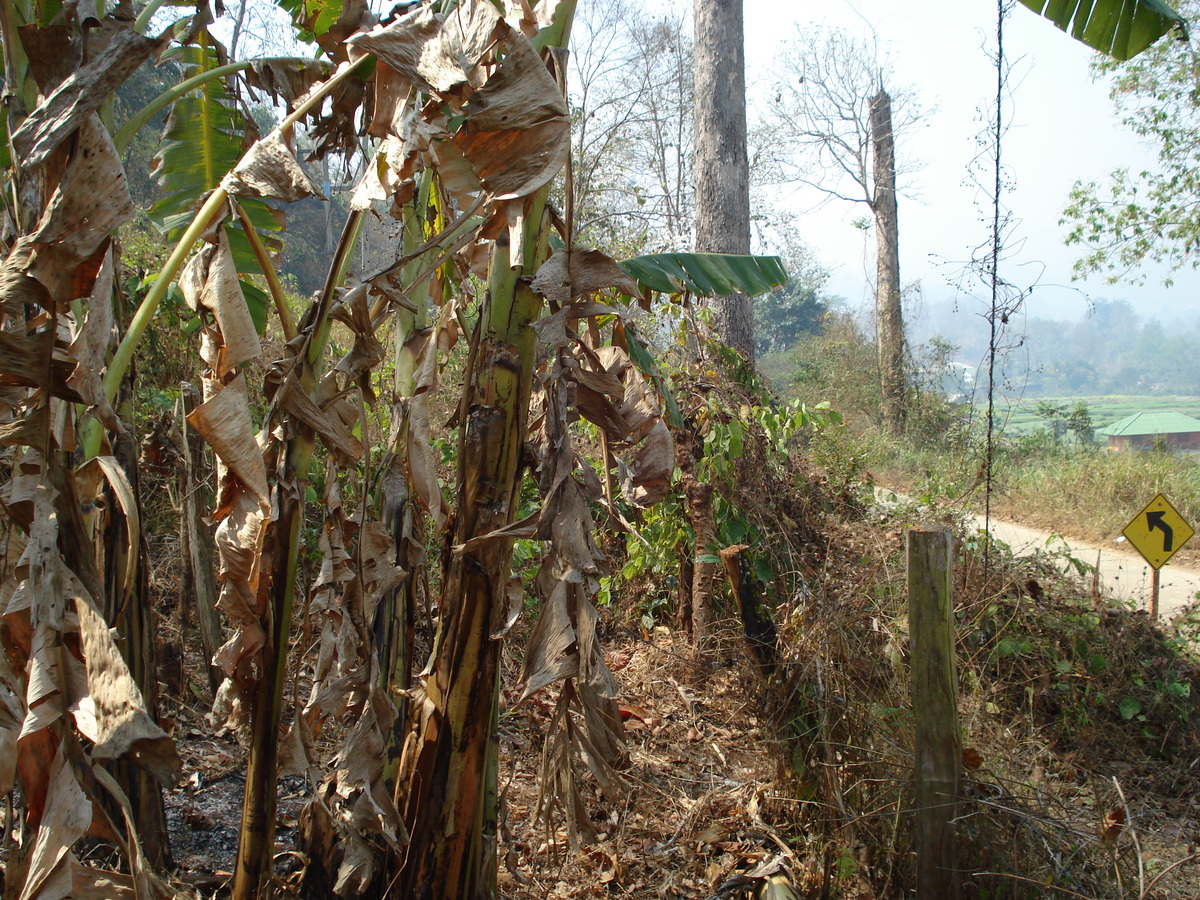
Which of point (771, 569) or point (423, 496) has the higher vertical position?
point (423, 496)

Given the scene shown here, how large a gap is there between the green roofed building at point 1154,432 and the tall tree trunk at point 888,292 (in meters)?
3.45

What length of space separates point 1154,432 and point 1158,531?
9.04 metres

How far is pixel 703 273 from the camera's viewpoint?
A: 2.86m

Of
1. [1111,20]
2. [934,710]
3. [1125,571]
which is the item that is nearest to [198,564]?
[934,710]

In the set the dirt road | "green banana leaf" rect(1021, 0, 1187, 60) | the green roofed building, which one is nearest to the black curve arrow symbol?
the dirt road

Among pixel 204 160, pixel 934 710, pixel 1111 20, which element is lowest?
pixel 934 710

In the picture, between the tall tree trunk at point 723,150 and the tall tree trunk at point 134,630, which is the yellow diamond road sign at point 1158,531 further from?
the tall tree trunk at point 134,630

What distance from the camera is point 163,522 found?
4.91 metres

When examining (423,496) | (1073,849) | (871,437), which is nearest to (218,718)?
(423,496)

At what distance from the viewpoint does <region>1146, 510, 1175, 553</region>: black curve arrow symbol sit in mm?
4441

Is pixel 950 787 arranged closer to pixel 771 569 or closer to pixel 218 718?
pixel 218 718

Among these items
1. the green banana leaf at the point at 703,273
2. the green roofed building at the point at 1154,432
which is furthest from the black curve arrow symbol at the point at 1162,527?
the green roofed building at the point at 1154,432

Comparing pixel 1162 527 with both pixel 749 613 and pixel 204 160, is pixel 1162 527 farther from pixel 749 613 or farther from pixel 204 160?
pixel 204 160

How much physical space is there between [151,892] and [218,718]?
1.31ft
